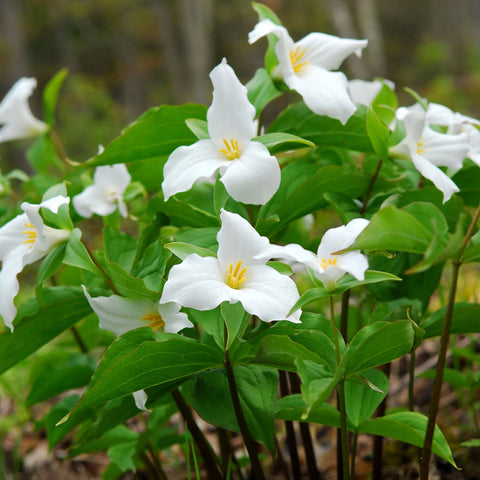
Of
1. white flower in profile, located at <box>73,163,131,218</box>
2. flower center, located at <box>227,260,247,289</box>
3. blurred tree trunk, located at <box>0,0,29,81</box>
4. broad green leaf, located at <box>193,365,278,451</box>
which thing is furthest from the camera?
blurred tree trunk, located at <box>0,0,29,81</box>

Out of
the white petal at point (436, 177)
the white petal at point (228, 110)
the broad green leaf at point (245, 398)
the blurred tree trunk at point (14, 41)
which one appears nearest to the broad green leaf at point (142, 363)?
the broad green leaf at point (245, 398)

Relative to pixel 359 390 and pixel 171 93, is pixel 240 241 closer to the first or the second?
pixel 359 390

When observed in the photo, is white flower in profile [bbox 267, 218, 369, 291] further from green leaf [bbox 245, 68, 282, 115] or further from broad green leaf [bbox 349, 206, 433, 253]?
green leaf [bbox 245, 68, 282, 115]

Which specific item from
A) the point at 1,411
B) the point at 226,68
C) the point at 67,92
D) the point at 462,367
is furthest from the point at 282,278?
the point at 67,92

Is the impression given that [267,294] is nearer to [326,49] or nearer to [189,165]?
[189,165]

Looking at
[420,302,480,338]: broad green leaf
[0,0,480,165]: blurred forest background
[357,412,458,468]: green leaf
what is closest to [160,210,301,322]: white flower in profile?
[357,412,458,468]: green leaf
